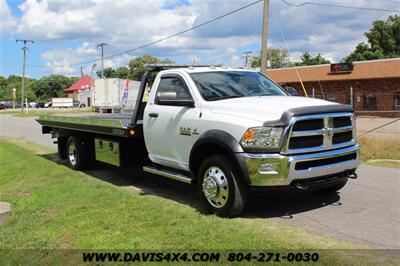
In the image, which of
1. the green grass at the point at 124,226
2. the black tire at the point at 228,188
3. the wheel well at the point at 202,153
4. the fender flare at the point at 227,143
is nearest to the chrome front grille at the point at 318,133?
the fender flare at the point at 227,143

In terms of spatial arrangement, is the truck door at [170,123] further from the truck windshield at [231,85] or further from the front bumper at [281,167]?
the front bumper at [281,167]

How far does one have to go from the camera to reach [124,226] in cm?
612

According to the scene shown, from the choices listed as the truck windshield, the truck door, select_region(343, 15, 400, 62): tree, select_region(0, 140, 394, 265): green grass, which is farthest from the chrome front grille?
select_region(343, 15, 400, 62): tree

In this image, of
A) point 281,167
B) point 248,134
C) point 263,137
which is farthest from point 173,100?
point 281,167

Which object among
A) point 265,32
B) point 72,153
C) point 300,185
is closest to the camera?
point 300,185

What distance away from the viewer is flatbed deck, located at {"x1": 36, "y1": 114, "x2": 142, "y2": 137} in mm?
8266

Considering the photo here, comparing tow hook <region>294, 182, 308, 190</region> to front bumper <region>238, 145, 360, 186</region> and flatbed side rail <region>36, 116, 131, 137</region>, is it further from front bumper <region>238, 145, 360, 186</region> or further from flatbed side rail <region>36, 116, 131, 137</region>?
flatbed side rail <region>36, 116, 131, 137</region>

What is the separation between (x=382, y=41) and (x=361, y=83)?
119ft

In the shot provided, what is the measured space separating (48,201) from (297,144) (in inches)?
181

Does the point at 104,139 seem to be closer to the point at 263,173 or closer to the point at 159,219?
the point at 159,219

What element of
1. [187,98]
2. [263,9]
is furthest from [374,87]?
[187,98]

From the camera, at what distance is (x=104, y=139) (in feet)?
30.8

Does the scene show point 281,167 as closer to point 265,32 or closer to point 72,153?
point 72,153

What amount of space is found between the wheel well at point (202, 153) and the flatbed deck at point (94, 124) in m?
1.71
